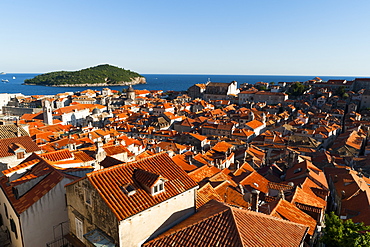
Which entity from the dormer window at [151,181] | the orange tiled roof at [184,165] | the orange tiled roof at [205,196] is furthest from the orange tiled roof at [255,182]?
the dormer window at [151,181]

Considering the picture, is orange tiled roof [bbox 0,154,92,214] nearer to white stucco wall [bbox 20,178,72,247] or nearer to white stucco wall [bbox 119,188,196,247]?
white stucco wall [bbox 20,178,72,247]

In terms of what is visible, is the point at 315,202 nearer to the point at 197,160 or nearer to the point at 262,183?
the point at 262,183

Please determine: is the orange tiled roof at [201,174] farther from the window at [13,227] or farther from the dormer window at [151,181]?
the window at [13,227]

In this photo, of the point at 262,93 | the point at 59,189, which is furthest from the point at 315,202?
the point at 262,93

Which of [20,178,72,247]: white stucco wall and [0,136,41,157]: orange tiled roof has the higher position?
[0,136,41,157]: orange tiled roof

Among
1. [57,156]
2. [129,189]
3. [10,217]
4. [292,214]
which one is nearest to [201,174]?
[292,214]

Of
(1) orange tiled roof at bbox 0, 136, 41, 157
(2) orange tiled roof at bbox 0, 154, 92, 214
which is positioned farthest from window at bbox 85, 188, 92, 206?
(1) orange tiled roof at bbox 0, 136, 41, 157
